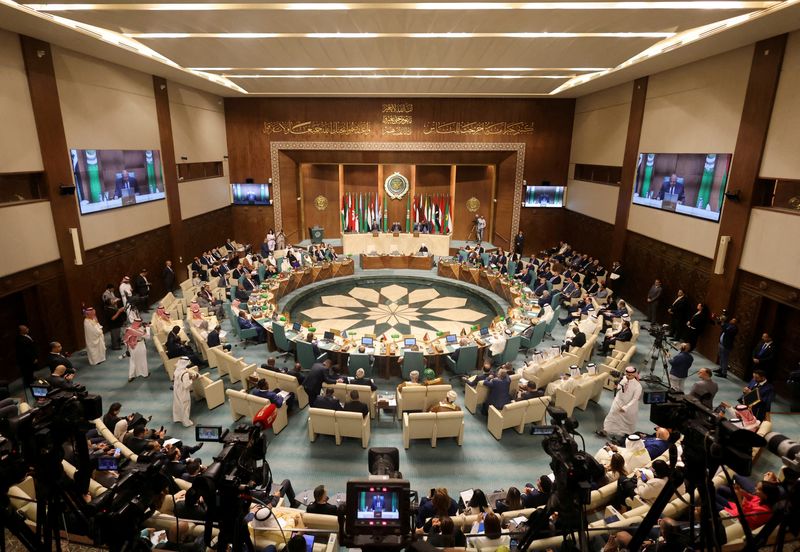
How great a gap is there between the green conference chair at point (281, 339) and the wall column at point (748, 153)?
400 inches

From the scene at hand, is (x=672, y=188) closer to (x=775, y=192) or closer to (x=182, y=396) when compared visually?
(x=775, y=192)

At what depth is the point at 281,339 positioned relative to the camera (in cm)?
1066

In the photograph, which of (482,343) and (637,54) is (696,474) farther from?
(637,54)

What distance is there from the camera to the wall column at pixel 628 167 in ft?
46.0

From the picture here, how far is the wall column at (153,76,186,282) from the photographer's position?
14492mm

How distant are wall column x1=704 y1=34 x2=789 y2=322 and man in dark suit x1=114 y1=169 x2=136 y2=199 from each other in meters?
15.4

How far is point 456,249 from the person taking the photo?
20.5 meters

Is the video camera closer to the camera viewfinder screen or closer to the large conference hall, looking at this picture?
the large conference hall

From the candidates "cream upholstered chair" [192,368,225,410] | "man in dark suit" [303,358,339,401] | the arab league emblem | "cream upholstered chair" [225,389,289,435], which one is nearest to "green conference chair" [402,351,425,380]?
"man in dark suit" [303,358,339,401]

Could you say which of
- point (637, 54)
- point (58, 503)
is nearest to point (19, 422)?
point (58, 503)

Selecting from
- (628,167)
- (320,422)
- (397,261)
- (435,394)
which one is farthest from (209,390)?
(628,167)

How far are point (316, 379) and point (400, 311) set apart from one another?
6.23 metres

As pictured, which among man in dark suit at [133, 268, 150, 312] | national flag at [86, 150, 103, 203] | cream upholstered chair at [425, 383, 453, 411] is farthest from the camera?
man in dark suit at [133, 268, 150, 312]

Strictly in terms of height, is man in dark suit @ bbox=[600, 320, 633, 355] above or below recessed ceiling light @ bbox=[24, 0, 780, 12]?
below
